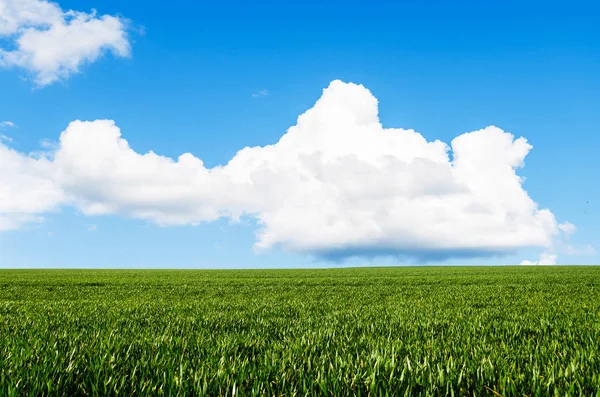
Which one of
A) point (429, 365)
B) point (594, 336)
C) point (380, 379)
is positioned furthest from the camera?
point (594, 336)

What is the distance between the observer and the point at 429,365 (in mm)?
4270

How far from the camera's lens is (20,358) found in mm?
4648

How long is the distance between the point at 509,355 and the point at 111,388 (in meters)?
4.62

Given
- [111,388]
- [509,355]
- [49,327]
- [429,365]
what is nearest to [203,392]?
[111,388]

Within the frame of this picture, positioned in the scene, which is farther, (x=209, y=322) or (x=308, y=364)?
(x=209, y=322)

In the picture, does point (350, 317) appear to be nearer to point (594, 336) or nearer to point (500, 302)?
point (594, 336)

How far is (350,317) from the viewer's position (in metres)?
9.30

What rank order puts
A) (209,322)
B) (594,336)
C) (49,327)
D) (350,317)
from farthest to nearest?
(350,317)
(209,322)
(49,327)
(594,336)

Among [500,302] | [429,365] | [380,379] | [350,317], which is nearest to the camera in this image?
[380,379]

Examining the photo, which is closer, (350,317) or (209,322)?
(209,322)

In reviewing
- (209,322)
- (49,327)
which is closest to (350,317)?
(209,322)

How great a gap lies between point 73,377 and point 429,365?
12.0 ft

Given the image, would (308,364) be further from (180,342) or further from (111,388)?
(180,342)

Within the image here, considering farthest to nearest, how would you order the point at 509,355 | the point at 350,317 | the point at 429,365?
the point at 350,317, the point at 509,355, the point at 429,365
